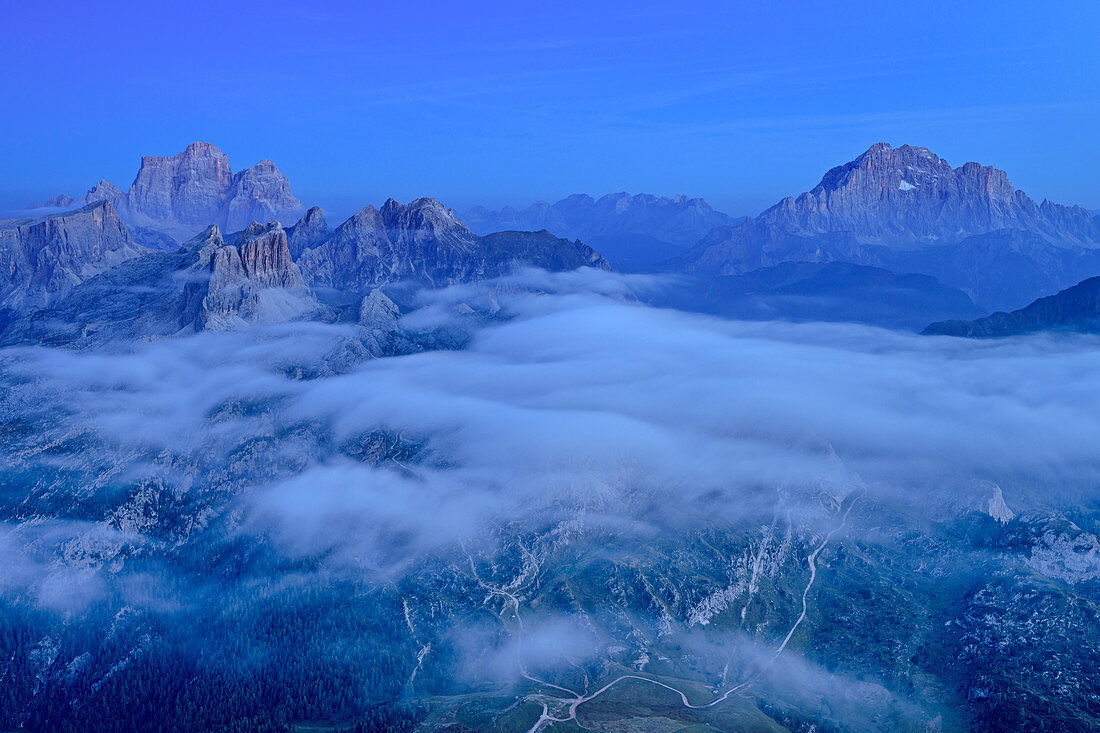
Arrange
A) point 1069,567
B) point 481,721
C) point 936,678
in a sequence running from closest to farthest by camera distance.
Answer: point 481,721
point 936,678
point 1069,567

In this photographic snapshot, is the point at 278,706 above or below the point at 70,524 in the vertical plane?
below

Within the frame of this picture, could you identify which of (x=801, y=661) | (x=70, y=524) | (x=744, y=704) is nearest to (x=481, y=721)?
(x=744, y=704)

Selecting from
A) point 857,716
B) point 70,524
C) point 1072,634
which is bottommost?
point 857,716

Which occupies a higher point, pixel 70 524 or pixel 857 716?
pixel 70 524

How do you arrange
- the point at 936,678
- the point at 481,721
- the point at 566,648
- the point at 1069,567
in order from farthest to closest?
1. the point at 1069,567
2. the point at 566,648
3. the point at 936,678
4. the point at 481,721

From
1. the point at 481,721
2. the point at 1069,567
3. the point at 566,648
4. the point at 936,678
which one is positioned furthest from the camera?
the point at 1069,567

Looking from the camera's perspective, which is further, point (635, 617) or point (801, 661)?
point (635, 617)

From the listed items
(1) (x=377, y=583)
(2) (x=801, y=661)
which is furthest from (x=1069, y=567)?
(1) (x=377, y=583)

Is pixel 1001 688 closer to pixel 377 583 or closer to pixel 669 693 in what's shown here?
pixel 669 693

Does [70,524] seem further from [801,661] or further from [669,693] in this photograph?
[801,661]
